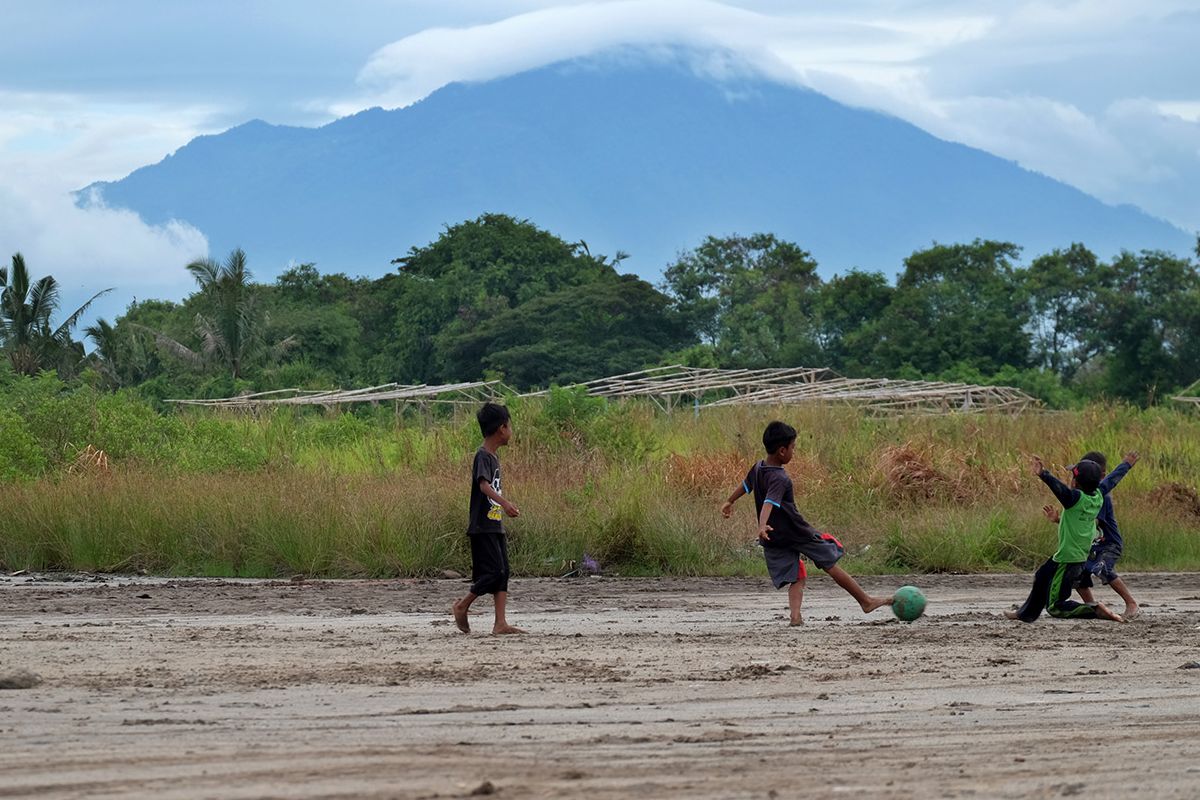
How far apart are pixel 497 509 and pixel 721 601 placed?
367 centimetres

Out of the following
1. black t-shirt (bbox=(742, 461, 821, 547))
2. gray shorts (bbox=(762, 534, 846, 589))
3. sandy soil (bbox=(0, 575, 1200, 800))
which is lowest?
sandy soil (bbox=(0, 575, 1200, 800))

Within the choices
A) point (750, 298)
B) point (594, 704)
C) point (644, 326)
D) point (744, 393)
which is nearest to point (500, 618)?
point (594, 704)

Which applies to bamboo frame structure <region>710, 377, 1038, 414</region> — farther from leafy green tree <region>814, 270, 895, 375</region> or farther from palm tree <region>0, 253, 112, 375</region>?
palm tree <region>0, 253, 112, 375</region>

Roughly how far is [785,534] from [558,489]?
6.47m

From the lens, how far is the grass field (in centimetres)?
1602

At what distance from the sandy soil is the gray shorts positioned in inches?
16.4

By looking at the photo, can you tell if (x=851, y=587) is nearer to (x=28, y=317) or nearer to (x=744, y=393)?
(x=744, y=393)

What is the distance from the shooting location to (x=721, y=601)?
1345cm

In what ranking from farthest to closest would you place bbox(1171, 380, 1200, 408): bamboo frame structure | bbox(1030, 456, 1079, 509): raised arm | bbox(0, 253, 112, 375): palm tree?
bbox(0, 253, 112, 375): palm tree < bbox(1171, 380, 1200, 408): bamboo frame structure < bbox(1030, 456, 1079, 509): raised arm

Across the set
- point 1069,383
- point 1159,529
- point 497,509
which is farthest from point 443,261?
point 497,509

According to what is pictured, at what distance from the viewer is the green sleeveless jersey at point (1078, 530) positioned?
11.2 m

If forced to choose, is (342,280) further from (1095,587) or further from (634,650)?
(634,650)

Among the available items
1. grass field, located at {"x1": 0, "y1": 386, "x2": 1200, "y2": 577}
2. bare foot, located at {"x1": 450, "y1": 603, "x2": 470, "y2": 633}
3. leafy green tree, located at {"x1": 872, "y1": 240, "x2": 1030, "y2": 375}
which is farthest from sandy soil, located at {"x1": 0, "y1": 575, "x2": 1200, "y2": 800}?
leafy green tree, located at {"x1": 872, "y1": 240, "x2": 1030, "y2": 375}

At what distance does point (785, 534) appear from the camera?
11172 millimetres
